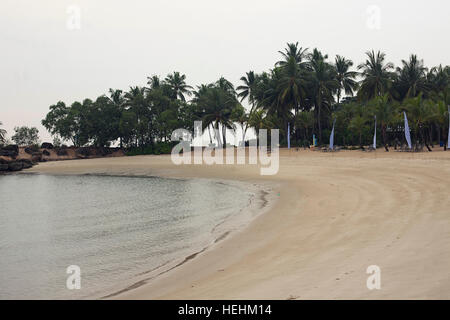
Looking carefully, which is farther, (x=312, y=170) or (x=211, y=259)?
(x=312, y=170)

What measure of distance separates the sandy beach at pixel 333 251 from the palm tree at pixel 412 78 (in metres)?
42.0

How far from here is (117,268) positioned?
9453 millimetres

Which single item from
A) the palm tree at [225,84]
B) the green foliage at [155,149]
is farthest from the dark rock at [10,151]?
the palm tree at [225,84]

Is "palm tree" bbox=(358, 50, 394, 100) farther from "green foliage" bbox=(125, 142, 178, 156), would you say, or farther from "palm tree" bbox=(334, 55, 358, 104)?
"green foliage" bbox=(125, 142, 178, 156)

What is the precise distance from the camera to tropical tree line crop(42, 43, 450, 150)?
1811 inches

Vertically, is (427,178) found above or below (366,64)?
below

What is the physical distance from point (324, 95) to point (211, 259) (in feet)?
171

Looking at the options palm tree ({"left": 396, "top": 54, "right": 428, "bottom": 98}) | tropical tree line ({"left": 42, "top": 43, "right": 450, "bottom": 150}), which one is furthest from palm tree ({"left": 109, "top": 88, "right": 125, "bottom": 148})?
palm tree ({"left": 396, "top": 54, "right": 428, "bottom": 98})

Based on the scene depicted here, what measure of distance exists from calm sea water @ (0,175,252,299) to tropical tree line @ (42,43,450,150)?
27.7m

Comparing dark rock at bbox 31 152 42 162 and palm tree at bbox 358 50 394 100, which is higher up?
palm tree at bbox 358 50 394 100

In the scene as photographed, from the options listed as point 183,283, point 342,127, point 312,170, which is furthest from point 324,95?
point 183,283

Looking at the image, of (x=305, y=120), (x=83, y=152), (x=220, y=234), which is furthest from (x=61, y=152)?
(x=220, y=234)

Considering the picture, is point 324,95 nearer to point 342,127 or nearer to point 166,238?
point 342,127

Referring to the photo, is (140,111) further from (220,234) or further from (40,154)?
(220,234)
